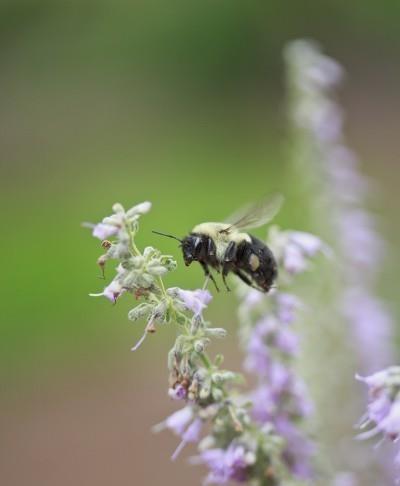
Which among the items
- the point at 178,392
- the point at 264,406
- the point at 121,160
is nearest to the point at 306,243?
the point at 264,406

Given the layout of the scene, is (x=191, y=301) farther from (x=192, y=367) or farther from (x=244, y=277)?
(x=244, y=277)

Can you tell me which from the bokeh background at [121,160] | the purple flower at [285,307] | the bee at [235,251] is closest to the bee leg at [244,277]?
the bee at [235,251]

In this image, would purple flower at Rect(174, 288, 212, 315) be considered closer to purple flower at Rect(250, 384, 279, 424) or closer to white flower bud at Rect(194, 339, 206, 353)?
white flower bud at Rect(194, 339, 206, 353)

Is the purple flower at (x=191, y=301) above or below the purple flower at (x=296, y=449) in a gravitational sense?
below

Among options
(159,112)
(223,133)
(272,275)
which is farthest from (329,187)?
(159,112)

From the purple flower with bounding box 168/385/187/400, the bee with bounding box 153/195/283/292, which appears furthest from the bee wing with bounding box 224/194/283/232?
the purple flower with bounding box 168/385/187/400

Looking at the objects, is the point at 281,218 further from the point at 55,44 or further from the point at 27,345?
the point at 55,44

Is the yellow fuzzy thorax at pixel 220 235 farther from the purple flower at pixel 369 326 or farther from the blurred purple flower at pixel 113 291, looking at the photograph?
the purple flower at pixel 369 326
